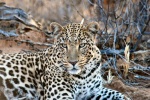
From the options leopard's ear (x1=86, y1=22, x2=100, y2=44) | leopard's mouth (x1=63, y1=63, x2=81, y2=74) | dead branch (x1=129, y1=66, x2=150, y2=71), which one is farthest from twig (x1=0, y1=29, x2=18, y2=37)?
leopard's mouth (x1=63, y1=63, x2=81, y2=74)

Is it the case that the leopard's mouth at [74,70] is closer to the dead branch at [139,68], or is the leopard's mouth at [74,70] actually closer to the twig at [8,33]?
the dead branch at [139,68]

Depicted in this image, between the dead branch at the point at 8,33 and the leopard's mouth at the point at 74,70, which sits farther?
the dead branch at the point at 8,33

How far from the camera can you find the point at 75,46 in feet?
19.3

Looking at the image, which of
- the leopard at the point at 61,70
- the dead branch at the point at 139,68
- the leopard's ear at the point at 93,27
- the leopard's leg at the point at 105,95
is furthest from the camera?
the dead branch at the point at 139,68

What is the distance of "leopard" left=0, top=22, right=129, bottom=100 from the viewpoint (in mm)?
5902

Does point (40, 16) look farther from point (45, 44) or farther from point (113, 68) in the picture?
point (113, 68)

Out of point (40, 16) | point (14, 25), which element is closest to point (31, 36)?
point (14, 25)

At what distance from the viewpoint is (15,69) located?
20.7ft

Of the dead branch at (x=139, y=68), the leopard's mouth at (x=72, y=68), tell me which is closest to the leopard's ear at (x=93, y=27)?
the leopard's mouth at (x=72, y=68)

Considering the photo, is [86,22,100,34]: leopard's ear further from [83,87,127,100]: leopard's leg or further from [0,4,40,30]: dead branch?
[0,4,40,30]: dead branch

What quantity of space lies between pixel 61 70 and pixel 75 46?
40 centimetres

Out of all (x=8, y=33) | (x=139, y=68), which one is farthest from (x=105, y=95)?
(x=8, y=33)

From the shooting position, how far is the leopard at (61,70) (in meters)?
5.90

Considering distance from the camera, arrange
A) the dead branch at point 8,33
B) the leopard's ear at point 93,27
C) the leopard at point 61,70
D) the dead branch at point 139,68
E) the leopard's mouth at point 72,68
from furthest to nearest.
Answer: the dead branch at point 8,33 < the dead branch at point 139,68 < the leopard's ear at point 93,27 < the leopard at point 61,70 < the leopard's mouth at point 72,68
